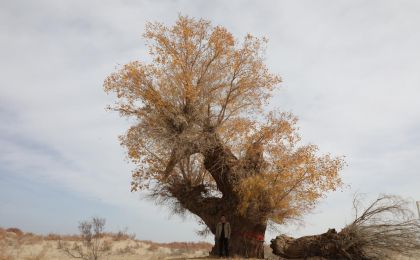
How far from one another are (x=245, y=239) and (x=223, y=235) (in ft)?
4.38

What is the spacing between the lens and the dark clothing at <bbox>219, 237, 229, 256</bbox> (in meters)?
19.2

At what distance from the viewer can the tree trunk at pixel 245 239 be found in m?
19.9

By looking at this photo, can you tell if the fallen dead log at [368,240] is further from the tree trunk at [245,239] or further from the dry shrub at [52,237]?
the dry shrub at [52,237]

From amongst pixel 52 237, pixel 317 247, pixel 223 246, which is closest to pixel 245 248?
pixel 223 246

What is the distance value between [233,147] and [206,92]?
10.2ft

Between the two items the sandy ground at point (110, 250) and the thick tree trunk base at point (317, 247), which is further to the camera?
the sandy ground at point (110, 250)

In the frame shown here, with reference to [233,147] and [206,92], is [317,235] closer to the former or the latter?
[233,147]

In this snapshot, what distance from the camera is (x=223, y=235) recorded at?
19297 millimetres

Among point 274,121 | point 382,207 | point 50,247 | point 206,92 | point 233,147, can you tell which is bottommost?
point 50,247

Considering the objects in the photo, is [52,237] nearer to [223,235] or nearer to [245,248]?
[223,235]

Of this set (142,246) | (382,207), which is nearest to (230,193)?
(382,207)

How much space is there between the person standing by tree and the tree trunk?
491mm

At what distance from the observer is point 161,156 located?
2044 cm

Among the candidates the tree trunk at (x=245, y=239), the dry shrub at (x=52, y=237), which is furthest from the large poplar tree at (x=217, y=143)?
the dry shrub at (x=52, y=237)
